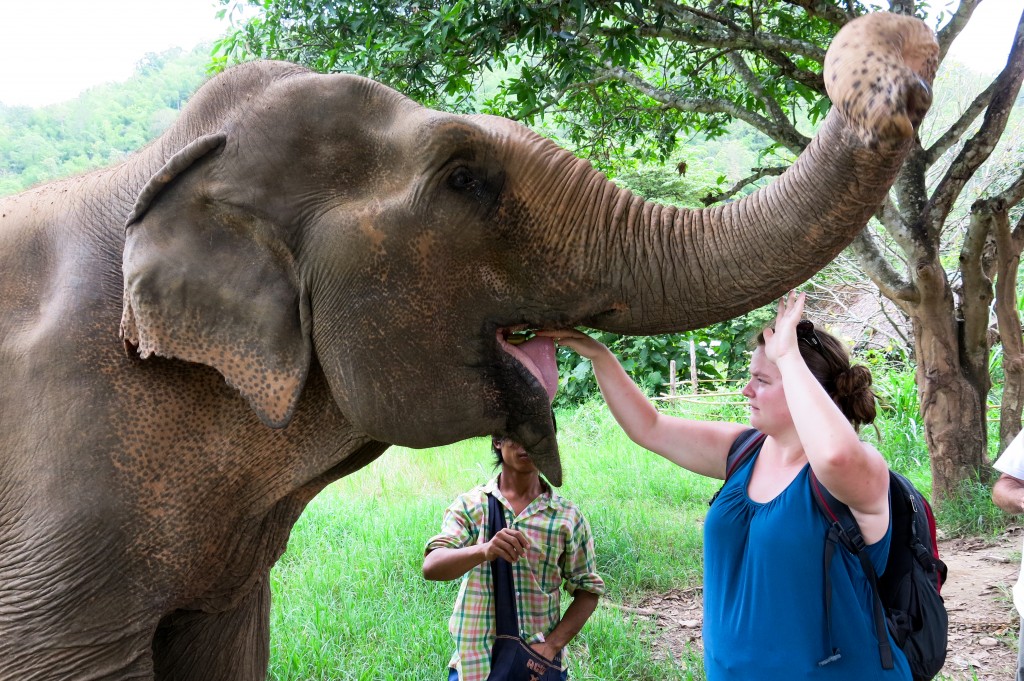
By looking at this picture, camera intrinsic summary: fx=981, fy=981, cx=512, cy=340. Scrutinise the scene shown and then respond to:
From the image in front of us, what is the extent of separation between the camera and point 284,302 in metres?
1.85

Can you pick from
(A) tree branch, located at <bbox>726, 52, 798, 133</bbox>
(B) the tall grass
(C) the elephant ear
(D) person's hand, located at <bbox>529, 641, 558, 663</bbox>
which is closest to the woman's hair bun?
(D) person's hand, located at <bbox>529, 641, 558, 663</bbox>

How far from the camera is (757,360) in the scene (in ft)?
8.52

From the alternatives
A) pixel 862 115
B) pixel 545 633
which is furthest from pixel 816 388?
pixel 545 633

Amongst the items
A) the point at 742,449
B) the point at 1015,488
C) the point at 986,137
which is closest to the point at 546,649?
the point at 742,449

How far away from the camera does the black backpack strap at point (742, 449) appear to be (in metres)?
2.78

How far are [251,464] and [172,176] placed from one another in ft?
2.02

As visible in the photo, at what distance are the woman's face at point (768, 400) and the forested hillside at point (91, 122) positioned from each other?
1514 centimetres

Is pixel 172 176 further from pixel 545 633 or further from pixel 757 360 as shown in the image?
pixel 545 633

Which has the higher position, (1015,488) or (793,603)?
(1015,488)

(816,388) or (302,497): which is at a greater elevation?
(816,388)

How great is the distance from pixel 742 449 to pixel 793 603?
54 cm

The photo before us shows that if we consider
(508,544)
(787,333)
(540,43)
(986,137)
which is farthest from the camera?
(986,137)

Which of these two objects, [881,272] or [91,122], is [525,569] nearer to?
[881,272]

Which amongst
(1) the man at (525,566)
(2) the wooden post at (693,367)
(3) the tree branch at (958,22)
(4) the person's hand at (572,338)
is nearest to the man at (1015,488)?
(1) the man at (525,566)
